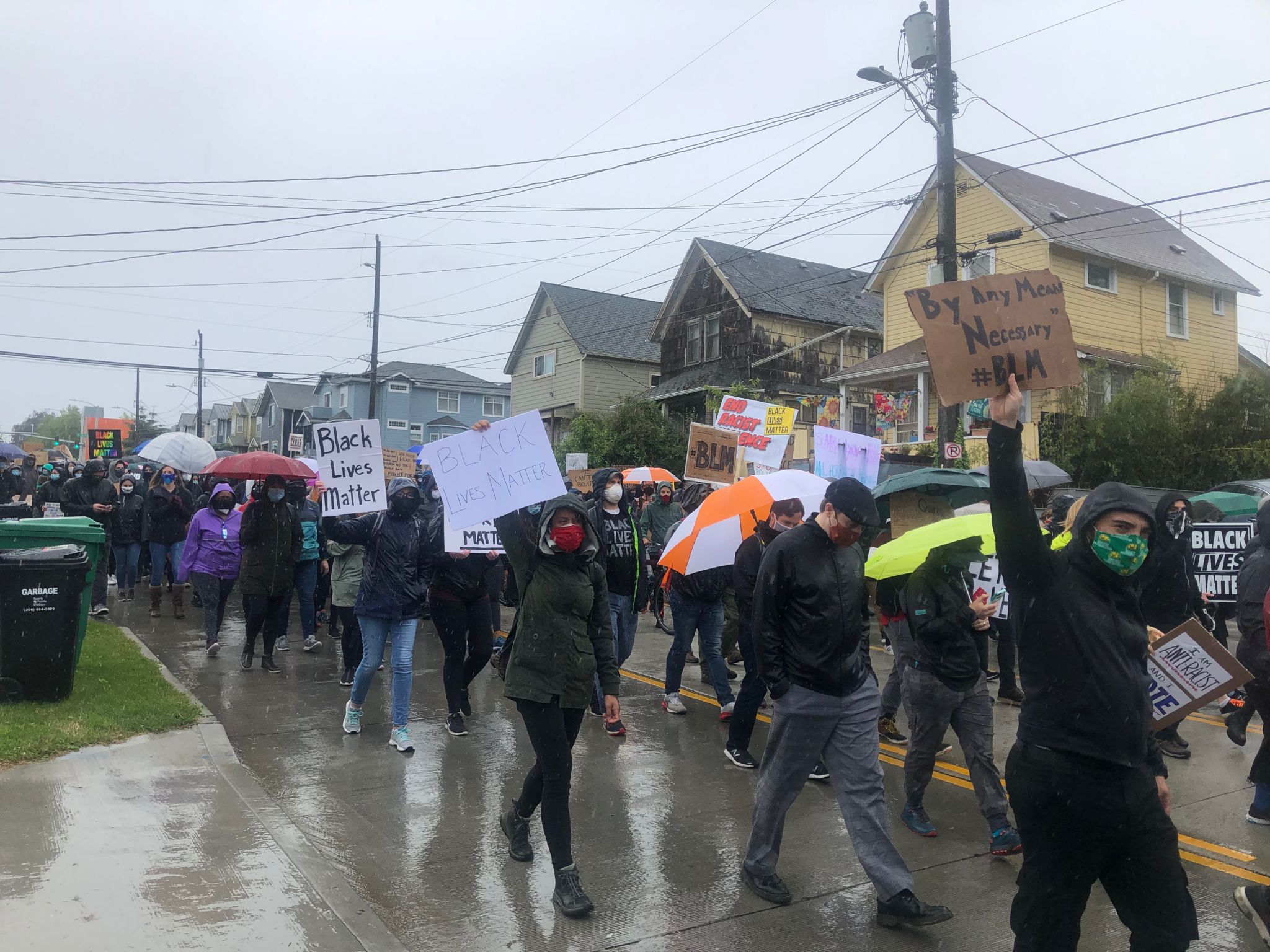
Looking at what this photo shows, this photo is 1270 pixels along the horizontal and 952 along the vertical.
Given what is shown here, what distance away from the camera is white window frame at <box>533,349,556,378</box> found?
39.9 m

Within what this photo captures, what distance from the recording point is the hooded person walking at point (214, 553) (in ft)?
35.4

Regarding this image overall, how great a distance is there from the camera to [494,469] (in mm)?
5734

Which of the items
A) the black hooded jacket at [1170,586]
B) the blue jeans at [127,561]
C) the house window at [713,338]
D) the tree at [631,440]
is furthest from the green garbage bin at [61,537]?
the house window at [713,338]

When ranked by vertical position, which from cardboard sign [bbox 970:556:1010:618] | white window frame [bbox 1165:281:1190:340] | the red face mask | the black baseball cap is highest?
white window frame [bbox 1165:281:1190:340]

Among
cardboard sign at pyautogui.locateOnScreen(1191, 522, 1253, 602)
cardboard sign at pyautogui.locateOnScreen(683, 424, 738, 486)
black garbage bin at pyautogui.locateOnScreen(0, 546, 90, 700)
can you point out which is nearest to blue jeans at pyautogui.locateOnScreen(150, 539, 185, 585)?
black garbage bin at pyautogui.locateOnScreen(0, 546, 90, 700)

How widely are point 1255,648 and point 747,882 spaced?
327 centimetres

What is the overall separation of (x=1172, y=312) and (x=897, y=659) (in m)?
23.0

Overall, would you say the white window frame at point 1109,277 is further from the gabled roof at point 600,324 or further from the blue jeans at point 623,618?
the blue jeans at point 623,618

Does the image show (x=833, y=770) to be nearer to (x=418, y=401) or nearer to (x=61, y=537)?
(x=61, y=537)

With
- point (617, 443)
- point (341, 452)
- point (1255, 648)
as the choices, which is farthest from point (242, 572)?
point (617, 443)

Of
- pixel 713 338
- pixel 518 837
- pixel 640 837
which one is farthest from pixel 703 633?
pixel 713 338

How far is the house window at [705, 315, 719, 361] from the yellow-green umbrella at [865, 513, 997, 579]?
28.0m

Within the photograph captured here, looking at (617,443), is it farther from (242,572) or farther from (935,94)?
(242,572)

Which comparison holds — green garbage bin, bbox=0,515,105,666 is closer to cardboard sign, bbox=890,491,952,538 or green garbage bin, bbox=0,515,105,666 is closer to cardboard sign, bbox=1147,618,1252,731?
cardboard sign, bbox=1147,618,1252,731
